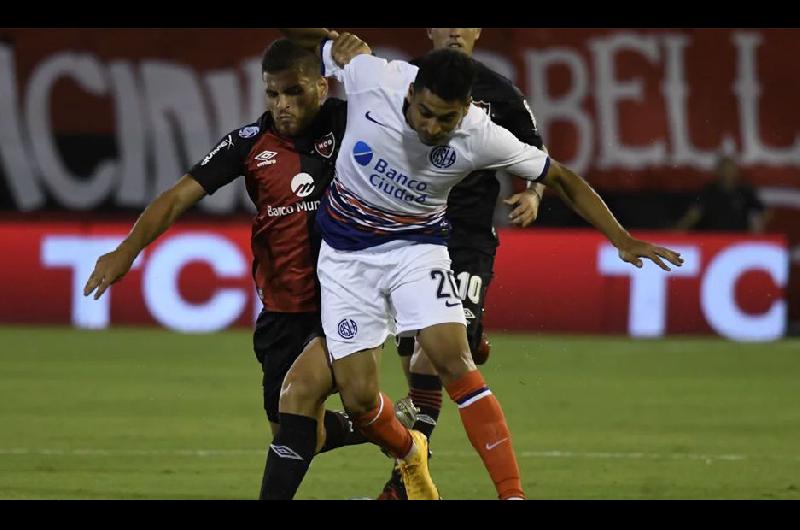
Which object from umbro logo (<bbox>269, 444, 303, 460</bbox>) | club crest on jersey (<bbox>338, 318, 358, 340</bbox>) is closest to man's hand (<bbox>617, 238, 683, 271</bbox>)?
club crest on jersey (<bbox>338, 318, 358, 340</bbox>)

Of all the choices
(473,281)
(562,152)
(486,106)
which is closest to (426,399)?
(473,281)

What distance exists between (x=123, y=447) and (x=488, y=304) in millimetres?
5760

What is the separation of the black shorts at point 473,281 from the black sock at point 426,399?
0.23m

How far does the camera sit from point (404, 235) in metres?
6.15

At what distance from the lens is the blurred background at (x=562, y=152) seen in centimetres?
1459

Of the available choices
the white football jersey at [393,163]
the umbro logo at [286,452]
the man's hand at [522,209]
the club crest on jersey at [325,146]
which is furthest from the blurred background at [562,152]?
the umbro logo at [286,452]

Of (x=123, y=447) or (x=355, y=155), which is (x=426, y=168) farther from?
(x=123, y=447)

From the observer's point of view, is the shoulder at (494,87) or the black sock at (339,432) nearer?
the black sock at (339,432)

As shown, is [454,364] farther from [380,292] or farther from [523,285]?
[523,285]

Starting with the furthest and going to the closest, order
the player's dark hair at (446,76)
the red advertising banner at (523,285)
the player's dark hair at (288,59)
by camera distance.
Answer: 1. the red advertising banner at (523,285)
2. the player's dark hair at (288,59)
3. the player's dark hair at (446,76)

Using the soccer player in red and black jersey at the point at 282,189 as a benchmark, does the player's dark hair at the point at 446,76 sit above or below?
above

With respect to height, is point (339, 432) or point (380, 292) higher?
point (380, 292)

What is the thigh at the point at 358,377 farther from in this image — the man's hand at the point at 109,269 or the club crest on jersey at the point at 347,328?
the man's hand at the point at 109,269

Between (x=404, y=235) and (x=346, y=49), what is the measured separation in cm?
82
